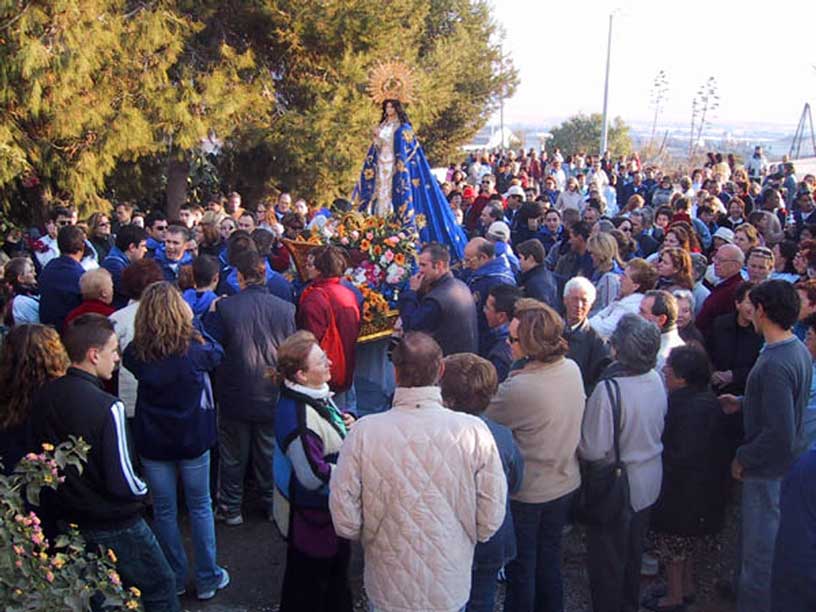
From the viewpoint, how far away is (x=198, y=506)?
4.55m

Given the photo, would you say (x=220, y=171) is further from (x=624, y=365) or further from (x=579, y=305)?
(x=624, y=365)

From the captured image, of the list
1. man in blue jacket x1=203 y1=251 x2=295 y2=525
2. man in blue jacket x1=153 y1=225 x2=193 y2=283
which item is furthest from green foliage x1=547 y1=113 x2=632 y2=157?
man in blue jacket x1=203 y1=251 x2=295 y2=525

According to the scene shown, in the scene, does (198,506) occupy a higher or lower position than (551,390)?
lower

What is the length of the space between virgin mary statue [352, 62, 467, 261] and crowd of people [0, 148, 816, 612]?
2.50m

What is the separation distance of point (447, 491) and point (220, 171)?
11.4 meters

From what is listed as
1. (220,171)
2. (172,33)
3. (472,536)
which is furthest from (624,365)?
(220,171)

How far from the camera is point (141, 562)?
3684 millimetres

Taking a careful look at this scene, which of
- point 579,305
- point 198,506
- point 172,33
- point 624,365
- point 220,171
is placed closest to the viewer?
point 624,365

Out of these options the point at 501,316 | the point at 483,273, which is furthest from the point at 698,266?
the point at 501,316

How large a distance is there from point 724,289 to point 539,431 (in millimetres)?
2728

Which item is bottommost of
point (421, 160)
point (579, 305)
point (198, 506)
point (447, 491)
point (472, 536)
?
point (198, 506)

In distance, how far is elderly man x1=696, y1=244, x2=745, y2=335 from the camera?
5.82 metres

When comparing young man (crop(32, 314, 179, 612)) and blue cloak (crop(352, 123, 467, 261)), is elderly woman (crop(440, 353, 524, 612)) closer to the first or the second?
young man (crop(32, 314, 179, 612))

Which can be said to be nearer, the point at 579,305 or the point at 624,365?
the point at 624,365
